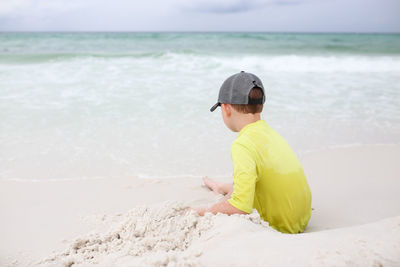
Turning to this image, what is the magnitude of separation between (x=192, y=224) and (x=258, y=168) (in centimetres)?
49

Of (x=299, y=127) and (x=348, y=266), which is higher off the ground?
(x=348, y=266)

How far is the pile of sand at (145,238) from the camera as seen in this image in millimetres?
1685

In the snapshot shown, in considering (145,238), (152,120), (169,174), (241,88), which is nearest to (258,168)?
(241,88)

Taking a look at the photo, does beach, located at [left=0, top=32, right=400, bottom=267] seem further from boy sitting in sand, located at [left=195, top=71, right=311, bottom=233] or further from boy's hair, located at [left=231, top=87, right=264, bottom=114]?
boy's hair, located at [left=231, top=87, right=264, bottom=114]

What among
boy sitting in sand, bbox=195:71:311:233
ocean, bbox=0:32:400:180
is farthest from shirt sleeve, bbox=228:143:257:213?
ocean, bbox=0:32:400:180

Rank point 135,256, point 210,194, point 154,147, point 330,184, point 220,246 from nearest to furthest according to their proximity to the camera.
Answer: point 220,246, point 135,256, point 210,194, point 330,184, point 154,147

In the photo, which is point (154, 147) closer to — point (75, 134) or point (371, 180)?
point (75, 134)

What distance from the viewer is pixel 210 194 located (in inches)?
117

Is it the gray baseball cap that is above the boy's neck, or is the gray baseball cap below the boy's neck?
above

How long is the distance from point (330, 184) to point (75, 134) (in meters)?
3.25

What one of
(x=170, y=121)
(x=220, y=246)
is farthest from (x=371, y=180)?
(x=170, y=121)

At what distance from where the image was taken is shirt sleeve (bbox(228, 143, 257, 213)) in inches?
70.9

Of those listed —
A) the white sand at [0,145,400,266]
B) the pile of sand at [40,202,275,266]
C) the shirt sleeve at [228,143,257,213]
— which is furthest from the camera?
the shirt sleeve at [228,143,257,213]

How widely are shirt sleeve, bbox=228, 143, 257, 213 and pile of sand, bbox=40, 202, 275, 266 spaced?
0.07 m
